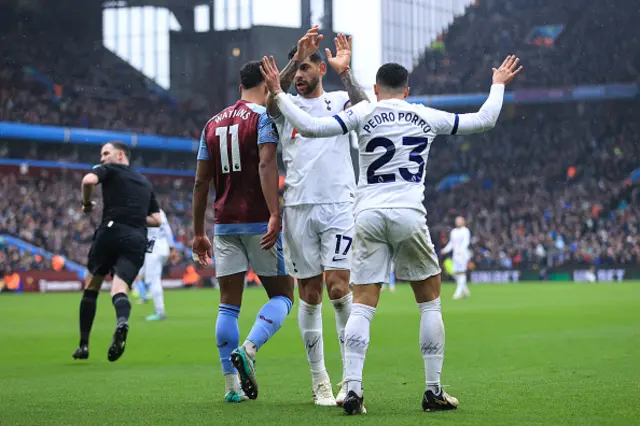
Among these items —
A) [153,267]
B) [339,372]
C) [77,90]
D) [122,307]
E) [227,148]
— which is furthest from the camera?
[77,90]

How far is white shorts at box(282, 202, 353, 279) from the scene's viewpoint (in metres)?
7.09

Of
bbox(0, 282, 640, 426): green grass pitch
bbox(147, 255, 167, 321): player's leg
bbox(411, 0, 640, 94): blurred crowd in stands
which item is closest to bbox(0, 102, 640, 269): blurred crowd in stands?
bbox(411, 0, 640, 94): blurred crowd in stands

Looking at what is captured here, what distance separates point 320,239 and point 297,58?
1.32 m

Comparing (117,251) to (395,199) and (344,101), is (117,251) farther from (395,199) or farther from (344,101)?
(395,199)

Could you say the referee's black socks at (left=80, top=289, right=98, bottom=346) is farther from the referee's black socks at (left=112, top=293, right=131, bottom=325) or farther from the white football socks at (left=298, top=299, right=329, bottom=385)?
the white football socks at (left=298, top=299, right=329, bottom=385)

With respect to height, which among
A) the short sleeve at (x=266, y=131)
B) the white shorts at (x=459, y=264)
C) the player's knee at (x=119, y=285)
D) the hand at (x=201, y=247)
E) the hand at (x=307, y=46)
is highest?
the hand at (x=307, y=46)

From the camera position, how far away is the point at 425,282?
6652 millimetres

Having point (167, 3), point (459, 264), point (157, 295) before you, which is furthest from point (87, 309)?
point (167, 3)

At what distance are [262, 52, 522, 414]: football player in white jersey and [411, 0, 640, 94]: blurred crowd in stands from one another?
2012 inches

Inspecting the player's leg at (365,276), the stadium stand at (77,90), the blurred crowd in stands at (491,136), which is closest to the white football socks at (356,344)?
the player's leg at (365,276)

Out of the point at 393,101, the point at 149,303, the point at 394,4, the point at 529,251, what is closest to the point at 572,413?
the point at 393,101

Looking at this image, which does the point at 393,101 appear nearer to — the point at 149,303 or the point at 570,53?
the point at 149,303

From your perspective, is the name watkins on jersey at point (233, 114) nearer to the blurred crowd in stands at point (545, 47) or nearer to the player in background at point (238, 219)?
A: the player in background at point (238, 219)

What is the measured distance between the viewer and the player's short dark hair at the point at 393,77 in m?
6.72
